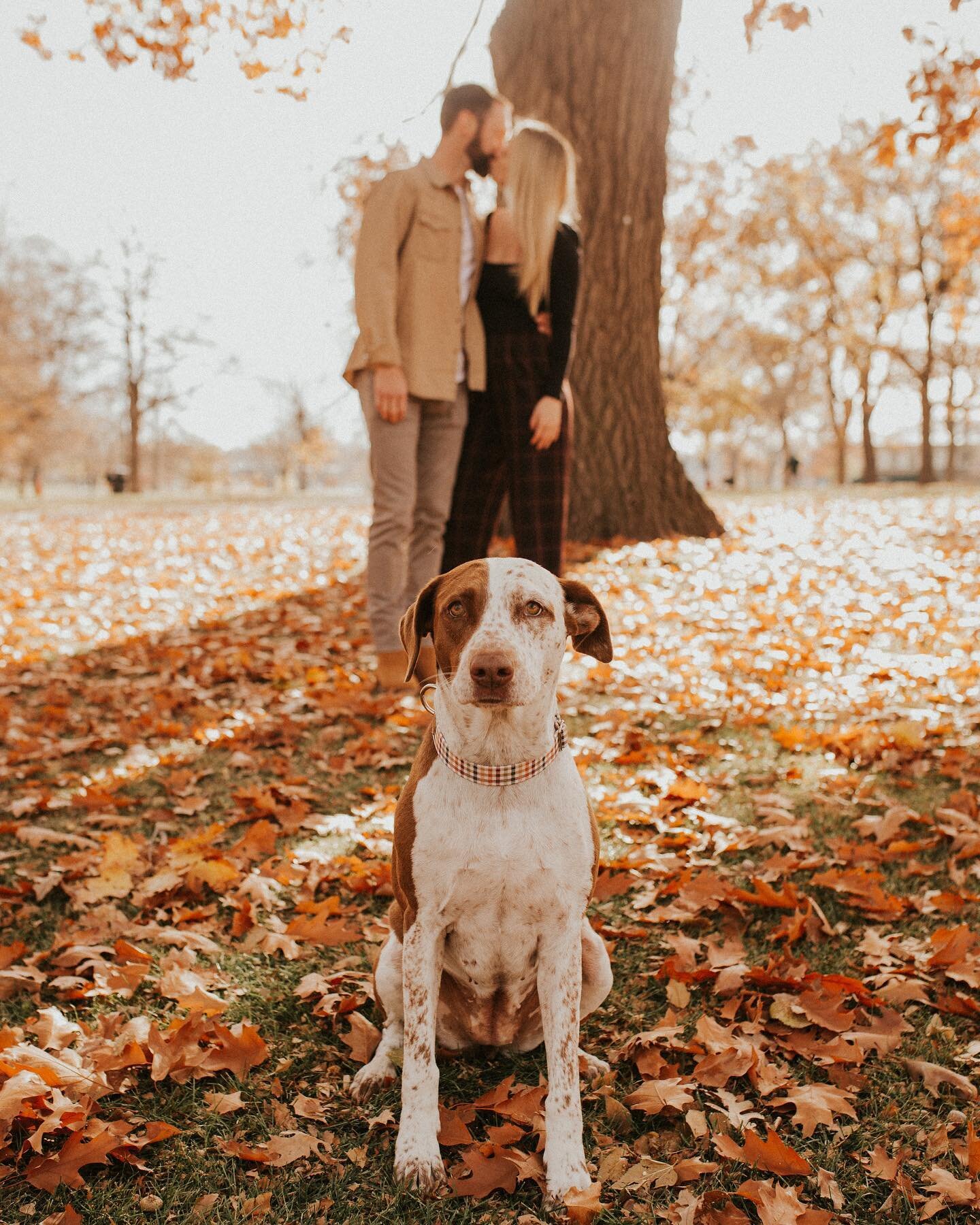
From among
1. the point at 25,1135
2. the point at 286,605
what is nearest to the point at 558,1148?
the point at 25,1135

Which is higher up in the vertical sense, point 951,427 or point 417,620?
point 951,427

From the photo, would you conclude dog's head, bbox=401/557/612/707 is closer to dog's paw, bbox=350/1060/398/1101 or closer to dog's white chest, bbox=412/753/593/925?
dog's white chest, bbox=412/753/593/925

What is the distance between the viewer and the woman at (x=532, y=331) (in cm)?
455

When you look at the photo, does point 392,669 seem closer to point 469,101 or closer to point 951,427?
point 469,101

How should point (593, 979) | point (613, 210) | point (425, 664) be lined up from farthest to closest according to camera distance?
point (613, 210), point (425, 664), point (593, 979)

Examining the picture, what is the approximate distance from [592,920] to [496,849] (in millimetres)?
1251

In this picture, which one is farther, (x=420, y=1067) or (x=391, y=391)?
(x=391, y=391)

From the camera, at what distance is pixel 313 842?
3.78m

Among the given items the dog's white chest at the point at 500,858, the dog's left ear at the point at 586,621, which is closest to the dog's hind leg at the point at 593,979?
the dog's white chest at the point at 500,858

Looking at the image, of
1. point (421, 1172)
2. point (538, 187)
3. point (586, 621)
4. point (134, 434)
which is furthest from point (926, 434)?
point (421, 1172)

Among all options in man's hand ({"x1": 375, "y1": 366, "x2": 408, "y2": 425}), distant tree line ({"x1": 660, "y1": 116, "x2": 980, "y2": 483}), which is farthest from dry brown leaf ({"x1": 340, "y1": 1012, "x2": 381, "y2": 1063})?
distant tree line ({"x1": 660, "y1": 116, "x2": 980, "y2": 483})

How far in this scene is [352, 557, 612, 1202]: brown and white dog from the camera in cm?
205

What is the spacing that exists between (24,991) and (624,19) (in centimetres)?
922

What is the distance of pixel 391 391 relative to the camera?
4.71m
